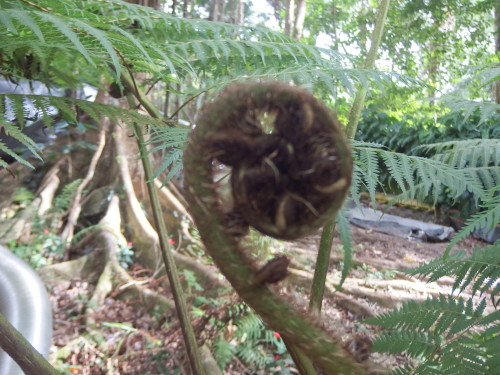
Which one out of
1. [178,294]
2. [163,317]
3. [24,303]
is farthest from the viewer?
[163,317]

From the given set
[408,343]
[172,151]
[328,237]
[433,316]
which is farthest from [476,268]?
[172,151]

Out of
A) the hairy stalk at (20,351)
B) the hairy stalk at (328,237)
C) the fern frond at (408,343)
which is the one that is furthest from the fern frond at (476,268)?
the hairy stalk at (20,351)

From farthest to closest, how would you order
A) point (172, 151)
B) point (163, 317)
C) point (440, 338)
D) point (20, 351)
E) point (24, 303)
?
point (163, 317)
point (24, 303)
point (440, 338)
point (172, 151)
point (20, 351)

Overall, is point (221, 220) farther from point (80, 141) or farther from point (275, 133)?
point (80, 141)

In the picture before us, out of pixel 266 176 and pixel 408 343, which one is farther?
pixel 408 343

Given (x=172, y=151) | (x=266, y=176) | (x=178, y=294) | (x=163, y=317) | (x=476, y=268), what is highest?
(x=266, y=176)

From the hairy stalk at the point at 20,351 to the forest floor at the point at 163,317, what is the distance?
202 centimetres

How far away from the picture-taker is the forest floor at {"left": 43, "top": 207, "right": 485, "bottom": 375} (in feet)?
9.61

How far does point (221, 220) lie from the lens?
1.42ft

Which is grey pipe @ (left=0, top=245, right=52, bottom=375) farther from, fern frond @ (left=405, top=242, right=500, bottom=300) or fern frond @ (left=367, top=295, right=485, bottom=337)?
fern frond @ (left=405, top=242, right=500, bottom=300)

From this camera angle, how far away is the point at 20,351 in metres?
0.82

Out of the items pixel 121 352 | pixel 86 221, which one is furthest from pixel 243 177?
pixel 86 221

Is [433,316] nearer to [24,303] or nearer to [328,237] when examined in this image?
[328,237]

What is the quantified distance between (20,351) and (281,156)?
30.7 inches
